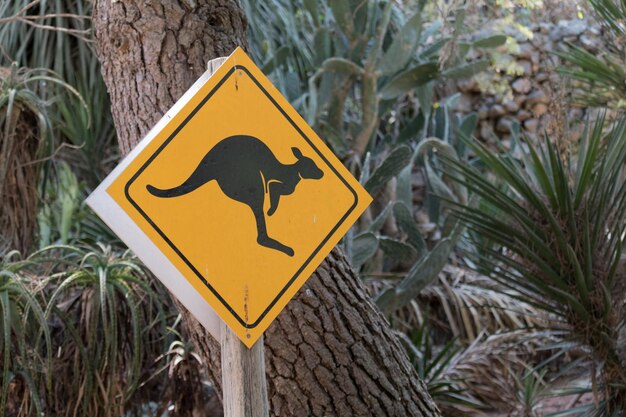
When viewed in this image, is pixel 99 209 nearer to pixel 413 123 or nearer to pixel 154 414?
pixel 154 414

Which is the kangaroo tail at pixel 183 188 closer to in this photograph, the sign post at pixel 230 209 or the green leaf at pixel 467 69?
the sign post at pixel 230 209

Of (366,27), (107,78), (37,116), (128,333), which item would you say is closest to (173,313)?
(128,333)

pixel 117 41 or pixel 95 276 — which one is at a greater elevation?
pixel 117 41

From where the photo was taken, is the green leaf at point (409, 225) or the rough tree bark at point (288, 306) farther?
the green leaf at point (409, 225)

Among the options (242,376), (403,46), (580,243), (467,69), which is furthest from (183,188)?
(467,69)

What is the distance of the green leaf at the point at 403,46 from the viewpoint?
5.97 m

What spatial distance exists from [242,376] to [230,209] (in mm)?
374

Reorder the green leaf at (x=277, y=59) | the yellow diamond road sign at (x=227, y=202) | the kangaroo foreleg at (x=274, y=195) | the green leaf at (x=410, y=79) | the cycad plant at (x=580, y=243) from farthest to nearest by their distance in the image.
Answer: the green leaf at (x=277, y=59) → the green leaf at (x=410, y=79) → the cycad plant at (x=580, y=243) → the kangaroo foreleg at (x=274, y=195) → the yellow diamond road sign at (x=227, y=202)

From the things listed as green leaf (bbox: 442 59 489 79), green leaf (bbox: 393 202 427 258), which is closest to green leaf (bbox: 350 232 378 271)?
green leaf (bbox: 393 202 427 258)

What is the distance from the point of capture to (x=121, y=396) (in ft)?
12.9

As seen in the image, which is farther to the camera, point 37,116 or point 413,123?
point 413,123

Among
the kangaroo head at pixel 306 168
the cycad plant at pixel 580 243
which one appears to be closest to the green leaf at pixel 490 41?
the cycad plant at pixel 580 243

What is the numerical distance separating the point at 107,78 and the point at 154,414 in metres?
2.00

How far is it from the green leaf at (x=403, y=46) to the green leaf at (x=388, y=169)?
0.83m
